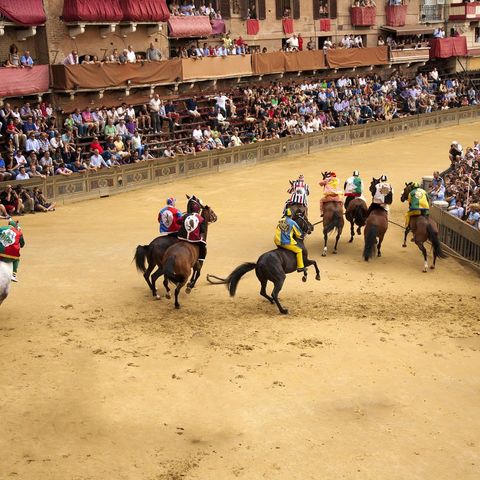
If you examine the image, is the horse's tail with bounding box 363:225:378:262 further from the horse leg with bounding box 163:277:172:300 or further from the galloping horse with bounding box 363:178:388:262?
the horse leg with bounding box 163:277:172:300

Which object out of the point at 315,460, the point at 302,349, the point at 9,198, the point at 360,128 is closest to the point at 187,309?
the point at 302,349

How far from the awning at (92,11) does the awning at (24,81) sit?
2.45m

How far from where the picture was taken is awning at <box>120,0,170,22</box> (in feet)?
111

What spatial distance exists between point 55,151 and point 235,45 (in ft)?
50.0

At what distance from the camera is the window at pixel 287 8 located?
44722mm

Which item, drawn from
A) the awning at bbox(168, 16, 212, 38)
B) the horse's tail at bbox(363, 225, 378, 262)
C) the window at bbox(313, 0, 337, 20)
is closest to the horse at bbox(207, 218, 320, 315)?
the horse's tail at bbox(363, 225, 378, 262)

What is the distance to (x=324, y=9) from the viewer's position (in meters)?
47.0

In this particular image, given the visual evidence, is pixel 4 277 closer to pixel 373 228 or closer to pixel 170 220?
pixel 170 220

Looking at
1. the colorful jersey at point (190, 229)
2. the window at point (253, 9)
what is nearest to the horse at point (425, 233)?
the colorful jersey at point (190, 229)

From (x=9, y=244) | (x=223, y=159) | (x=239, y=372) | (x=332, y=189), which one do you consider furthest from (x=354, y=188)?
(x=223, y=159)

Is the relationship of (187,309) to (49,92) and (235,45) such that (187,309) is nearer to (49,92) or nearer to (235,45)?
(49,92)

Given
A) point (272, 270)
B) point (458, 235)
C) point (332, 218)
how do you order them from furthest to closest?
point (332, 218) → point (458, 235) → point (272, 270)

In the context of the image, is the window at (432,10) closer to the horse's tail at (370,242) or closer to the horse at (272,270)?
the horse's tail at (370,242)

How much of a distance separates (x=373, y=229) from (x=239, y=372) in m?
7.40
